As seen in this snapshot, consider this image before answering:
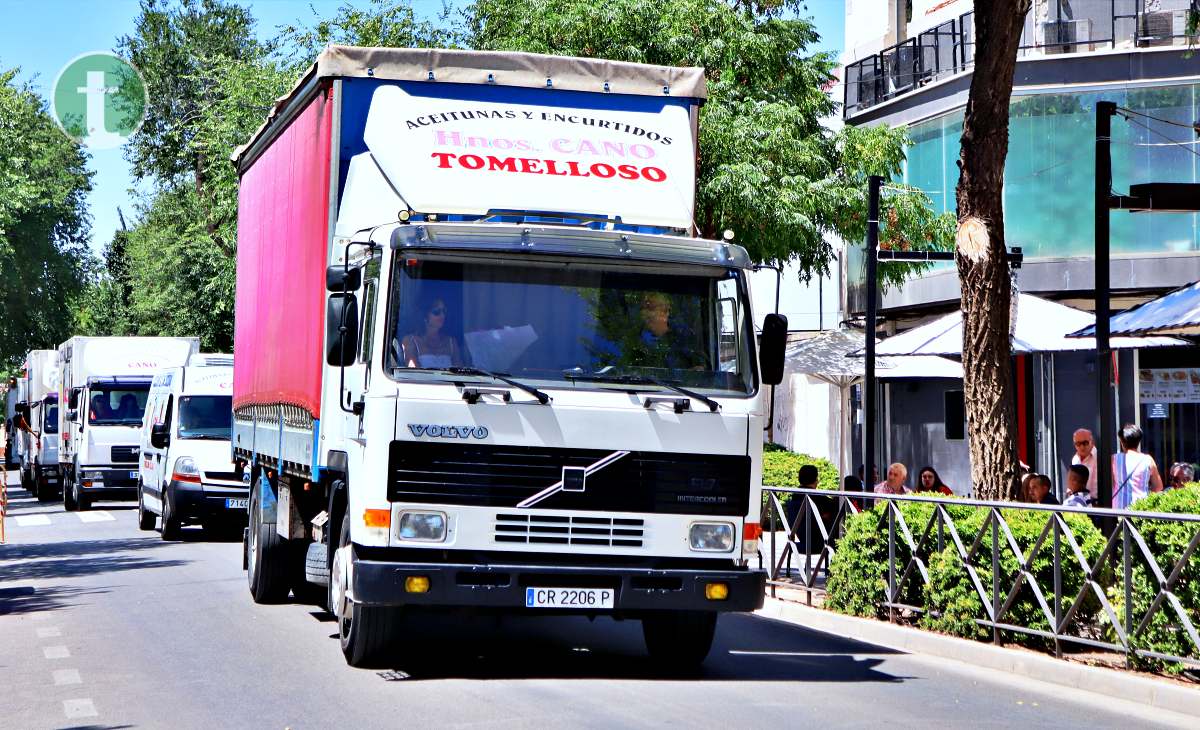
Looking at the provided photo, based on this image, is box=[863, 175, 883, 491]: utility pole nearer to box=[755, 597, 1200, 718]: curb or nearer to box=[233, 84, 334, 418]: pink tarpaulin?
box=[755, 597, 1200, 718]: curb

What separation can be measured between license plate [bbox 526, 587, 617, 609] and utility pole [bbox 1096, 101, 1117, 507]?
5160 millimetres

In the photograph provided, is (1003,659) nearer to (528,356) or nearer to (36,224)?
(528,356)

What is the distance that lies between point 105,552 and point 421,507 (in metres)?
13.4

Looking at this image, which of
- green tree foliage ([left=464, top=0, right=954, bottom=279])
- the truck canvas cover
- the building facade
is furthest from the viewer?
the building facade

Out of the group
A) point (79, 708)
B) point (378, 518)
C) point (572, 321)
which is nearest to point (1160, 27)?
point (572, 321)

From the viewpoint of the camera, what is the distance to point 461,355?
9.70m

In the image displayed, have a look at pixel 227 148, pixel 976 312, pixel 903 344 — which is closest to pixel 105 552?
pixel 903 344

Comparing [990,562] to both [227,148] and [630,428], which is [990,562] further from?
[227,148]

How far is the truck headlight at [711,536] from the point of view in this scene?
32.7 ft

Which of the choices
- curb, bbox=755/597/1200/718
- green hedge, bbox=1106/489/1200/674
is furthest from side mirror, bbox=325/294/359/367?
green hedge, bbox=1106/489/1200/674

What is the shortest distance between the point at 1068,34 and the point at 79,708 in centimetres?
2465

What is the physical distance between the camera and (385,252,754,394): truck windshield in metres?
9.73

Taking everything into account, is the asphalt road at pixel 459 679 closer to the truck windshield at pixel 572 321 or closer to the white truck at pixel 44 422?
the truck windshield at pixel 572 321

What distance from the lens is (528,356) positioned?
32.1ft
